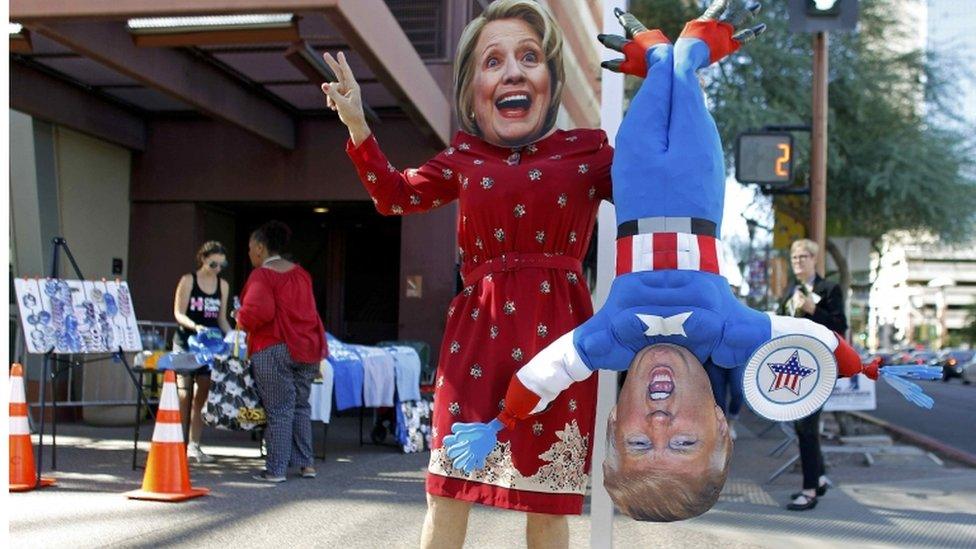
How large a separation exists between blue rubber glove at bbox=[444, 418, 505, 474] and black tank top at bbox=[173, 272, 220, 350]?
614cm

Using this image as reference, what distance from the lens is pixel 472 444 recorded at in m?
2.39

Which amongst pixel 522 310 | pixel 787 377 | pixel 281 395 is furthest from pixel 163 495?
pixel 787 377

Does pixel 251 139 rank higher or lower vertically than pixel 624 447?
higher

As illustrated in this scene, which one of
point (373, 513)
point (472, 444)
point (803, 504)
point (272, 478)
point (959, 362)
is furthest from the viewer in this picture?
point (959, 362)

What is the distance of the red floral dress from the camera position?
8.32 ft

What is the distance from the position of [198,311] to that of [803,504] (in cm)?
482

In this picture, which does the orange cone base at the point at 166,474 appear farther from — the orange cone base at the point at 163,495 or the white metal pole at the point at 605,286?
the white metal pole at the point at 605,286

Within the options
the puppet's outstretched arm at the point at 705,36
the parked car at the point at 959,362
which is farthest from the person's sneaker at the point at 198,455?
the parked car at the point at 959,362

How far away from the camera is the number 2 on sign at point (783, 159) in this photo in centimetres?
882

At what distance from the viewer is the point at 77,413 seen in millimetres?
11445

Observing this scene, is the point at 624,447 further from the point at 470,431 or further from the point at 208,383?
the point at 208,383

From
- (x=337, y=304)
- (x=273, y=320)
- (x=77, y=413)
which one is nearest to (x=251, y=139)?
(x=337, y=304)

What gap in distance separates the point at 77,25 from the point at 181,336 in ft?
9.71

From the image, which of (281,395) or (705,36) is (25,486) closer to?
(281,395)
